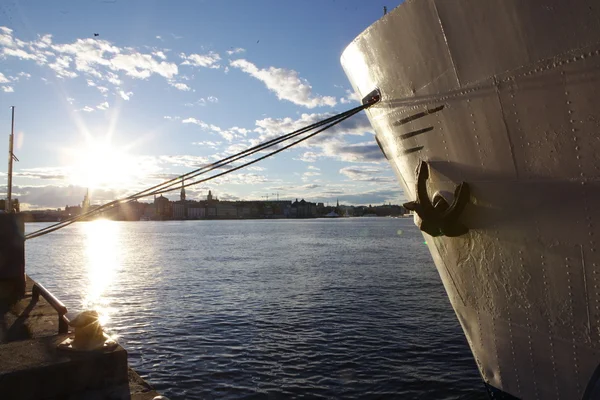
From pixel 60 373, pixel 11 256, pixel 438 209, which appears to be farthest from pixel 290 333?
pixel 438 209

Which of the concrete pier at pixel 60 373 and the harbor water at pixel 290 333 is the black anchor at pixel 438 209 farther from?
the harbor water at pixel 290 333

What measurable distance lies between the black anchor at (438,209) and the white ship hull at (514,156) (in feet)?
0.36

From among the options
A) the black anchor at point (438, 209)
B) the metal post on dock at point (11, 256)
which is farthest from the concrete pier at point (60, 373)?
the metal post on dock at point (11, 256)

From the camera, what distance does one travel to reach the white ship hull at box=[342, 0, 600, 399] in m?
3.57

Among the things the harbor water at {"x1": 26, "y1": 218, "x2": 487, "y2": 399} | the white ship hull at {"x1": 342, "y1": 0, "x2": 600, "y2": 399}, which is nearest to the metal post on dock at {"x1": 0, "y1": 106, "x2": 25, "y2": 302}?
the harbor water at {"x1": 26, "y1": 218, "x2": 487, "y2": 399}

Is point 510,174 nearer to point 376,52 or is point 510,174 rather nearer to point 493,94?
point 493,94

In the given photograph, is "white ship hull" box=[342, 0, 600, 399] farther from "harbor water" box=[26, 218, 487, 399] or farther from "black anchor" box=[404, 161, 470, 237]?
"harbor water" box=[26, 218, 487, 399]

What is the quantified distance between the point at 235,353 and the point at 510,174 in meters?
11.0

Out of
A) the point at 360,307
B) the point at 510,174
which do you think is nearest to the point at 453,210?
the point at 510,174

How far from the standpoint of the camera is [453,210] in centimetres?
484

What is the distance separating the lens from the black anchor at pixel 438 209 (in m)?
4.79

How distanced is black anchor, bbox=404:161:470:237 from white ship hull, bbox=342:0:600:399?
0.36 feet

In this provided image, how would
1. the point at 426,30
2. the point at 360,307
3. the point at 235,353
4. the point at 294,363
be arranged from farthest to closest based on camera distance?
the point at 360,307, the point at 235,353, the point at 294,363, the point at 426,30

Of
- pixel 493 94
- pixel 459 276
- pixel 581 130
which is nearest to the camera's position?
pixel 581 130
